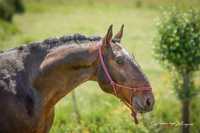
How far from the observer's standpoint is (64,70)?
254 inches

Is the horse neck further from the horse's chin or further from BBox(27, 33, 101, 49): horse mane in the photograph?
the horse's chin

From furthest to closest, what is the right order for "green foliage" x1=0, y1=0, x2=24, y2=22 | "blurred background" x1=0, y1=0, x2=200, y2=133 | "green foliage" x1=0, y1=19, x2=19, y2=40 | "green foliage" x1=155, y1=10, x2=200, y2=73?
"green foliage" x1=0, y1=0, x2=24, y2=22, "green foliage" x1=0, y1=19, x2=19, y2=40, "blurred background" x1=0, y1=0, x2=200, y2=133, "green foliage" x1=155, y1=10, x2=200, y2=73

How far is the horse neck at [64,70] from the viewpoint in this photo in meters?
6.38

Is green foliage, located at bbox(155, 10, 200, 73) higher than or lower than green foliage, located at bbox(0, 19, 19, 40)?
higher

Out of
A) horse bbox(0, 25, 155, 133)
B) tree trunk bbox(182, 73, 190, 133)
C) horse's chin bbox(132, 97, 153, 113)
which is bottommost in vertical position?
tree trunk bbox(182, 73, 190, 133)

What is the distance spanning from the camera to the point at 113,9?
40.4 m

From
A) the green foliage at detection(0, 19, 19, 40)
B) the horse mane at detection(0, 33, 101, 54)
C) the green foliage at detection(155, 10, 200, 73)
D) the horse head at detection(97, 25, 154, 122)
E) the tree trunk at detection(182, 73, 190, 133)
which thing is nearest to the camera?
the horse head at detection(97, 25, 154, 122)

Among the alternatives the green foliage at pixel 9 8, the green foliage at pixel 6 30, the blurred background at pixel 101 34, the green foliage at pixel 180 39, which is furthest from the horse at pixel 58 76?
the green foliage at pixel 9 8

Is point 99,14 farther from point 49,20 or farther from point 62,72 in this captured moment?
point 62,72

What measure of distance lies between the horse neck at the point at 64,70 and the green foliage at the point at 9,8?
29.3 metres

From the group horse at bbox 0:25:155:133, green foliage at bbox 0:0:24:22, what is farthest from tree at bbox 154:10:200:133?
green foliage at bbox 0:0:24:22

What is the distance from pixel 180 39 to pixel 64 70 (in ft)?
18.0

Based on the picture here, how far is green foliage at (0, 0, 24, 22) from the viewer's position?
3567cm

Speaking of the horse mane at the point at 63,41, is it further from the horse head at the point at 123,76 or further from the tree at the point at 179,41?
the tree at the point at 179,41
